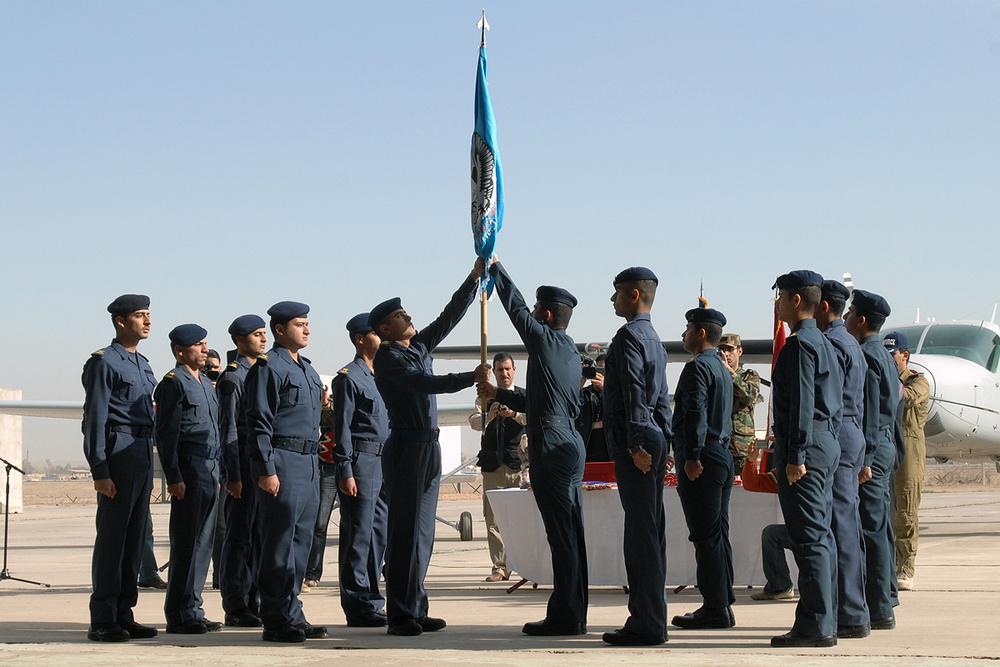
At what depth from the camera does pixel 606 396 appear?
6.95 meters

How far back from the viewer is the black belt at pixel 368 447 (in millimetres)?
7809

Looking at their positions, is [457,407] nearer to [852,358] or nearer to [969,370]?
[969,370]

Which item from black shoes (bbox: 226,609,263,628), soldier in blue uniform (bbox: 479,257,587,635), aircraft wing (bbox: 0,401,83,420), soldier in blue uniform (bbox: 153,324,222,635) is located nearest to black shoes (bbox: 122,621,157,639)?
soldier in blue uniform (bbox: 153,324,222,635)

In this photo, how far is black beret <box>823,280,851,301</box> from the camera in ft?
22.8

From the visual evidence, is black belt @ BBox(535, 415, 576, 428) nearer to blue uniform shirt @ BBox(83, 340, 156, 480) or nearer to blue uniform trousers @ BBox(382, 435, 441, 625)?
blue uniform trousers @ BBox(382, 435, 441, 625)

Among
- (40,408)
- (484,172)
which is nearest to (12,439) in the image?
(40,408)

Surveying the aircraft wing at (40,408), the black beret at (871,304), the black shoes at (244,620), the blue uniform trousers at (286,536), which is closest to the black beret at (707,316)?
the black beret at (871,304)

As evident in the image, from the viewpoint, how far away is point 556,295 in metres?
7.05

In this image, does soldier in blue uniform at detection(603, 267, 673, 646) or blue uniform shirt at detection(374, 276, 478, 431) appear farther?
blue uniform shirt at detection(374, 276, 478, 431)

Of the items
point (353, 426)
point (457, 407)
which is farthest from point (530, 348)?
point (457, 407)

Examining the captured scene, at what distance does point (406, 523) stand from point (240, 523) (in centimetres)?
156

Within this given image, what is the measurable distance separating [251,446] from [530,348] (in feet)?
5.37

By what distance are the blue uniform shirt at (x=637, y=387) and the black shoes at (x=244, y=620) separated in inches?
101

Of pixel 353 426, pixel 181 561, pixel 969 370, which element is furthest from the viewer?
pixel 969 370
